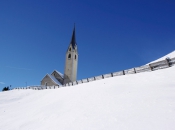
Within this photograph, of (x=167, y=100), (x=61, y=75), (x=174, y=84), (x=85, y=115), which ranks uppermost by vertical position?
(x=61, y=75)

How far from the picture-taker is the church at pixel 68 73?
50.2 meters

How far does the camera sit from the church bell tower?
54000 mm

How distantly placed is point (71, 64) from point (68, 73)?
3784 millimetres

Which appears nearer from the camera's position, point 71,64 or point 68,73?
point 68,73

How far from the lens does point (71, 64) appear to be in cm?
5550

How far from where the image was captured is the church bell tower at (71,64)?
54000 millimetres

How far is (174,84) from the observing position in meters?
9.90

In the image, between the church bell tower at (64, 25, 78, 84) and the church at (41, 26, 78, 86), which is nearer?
the church at (41, 26, 78, 86)

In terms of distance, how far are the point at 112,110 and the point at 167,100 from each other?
3012mm

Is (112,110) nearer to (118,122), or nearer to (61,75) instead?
(118,122)

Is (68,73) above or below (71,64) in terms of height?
below

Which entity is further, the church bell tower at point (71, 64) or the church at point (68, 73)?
the church bell tower at point (71, 64)

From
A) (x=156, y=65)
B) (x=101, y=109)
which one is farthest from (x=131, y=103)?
(x=156, y=65)

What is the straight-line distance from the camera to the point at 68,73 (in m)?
54.5
